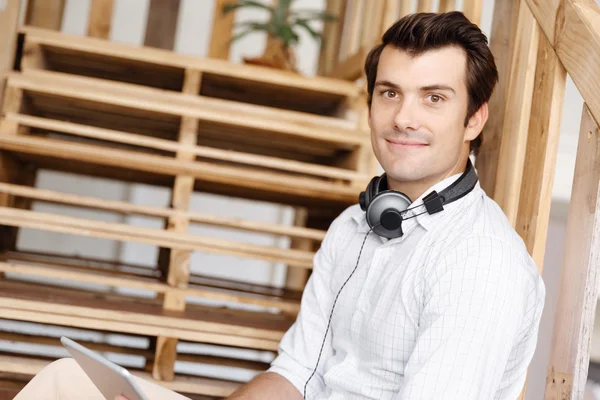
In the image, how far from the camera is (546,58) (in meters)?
1.50

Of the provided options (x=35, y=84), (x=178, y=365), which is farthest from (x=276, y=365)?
(x=178, y=365)

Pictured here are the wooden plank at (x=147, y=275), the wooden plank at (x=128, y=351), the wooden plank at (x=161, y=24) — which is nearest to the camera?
the wooden plank at (x=128, y=351)

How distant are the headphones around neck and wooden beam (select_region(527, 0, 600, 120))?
0.27 m

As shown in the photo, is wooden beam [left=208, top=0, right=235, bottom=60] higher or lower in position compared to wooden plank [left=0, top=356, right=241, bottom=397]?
higher

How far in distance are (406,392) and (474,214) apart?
0.35m

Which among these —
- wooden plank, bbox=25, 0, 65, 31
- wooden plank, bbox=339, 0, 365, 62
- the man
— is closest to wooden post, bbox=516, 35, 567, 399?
the man

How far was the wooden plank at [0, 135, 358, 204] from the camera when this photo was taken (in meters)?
1.95

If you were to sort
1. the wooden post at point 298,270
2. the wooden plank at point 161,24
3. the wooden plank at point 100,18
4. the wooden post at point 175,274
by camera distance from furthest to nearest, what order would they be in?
the wooden plank at point 161,24 < the wooden post at point 298,270 < the wooden plank at point 100,18 < the wooden post at point 175,274

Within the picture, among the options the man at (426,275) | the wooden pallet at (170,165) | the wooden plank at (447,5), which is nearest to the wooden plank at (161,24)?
the wooden pallet at (170,165)

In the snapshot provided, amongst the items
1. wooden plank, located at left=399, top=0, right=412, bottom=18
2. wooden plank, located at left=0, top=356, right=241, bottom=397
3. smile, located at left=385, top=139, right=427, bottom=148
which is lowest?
wooden plank, located at left=0, top=356, right=241, bottom=397

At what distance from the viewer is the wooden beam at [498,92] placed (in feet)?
5.42

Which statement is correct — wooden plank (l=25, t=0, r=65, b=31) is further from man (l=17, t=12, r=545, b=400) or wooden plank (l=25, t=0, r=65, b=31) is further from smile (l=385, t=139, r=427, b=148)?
smile (l=385, t=139, r=427, b=148)

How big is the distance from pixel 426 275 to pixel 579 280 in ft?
0.88

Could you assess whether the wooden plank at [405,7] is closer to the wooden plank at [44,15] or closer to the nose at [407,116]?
the nose at [407,116]
